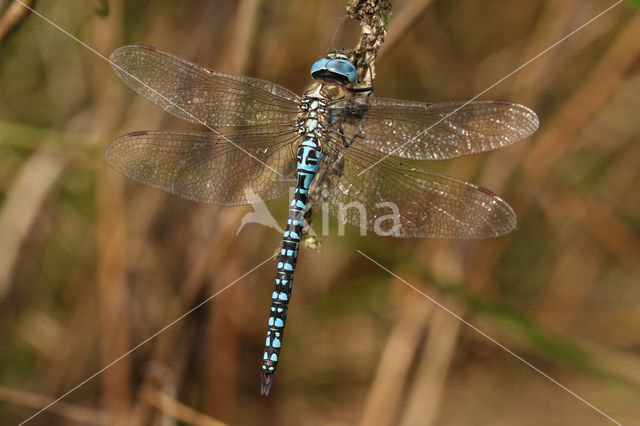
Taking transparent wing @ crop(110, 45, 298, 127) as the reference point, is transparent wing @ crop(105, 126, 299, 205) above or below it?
below

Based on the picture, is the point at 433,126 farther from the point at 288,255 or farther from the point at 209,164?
the point at 209,164

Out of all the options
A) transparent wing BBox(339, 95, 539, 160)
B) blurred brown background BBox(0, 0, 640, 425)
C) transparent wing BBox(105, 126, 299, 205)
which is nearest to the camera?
transparent wing BBox(339, 95, 539, 160)

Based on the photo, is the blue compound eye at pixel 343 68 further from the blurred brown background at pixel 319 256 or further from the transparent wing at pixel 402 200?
the blurred brown background at pixel 319 256

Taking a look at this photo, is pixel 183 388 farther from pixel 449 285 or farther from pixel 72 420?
pixel 449 285

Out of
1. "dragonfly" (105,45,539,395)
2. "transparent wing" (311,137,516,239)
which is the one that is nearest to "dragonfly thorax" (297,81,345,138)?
"dragonfly" (105,45,539,395)

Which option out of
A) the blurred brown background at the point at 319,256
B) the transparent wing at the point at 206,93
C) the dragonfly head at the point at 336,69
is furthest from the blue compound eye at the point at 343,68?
the blurred brown background at the point at 319,256

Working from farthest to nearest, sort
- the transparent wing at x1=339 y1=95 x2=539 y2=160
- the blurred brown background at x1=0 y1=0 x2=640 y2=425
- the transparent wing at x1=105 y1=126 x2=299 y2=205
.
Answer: the blurred brown background at x1=0 y1=0 x2=640 y2=425 → the transparent wing at x1=105 y1=126 x2=299 y2=205 → the transparent wing at x1=339 y1=95 x2=539 y2=160

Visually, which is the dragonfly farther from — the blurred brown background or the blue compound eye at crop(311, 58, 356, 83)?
the blurred brown background

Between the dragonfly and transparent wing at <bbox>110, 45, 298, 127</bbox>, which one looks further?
transparent wing at <bbox>110, 45, 298, 127</bbox>
